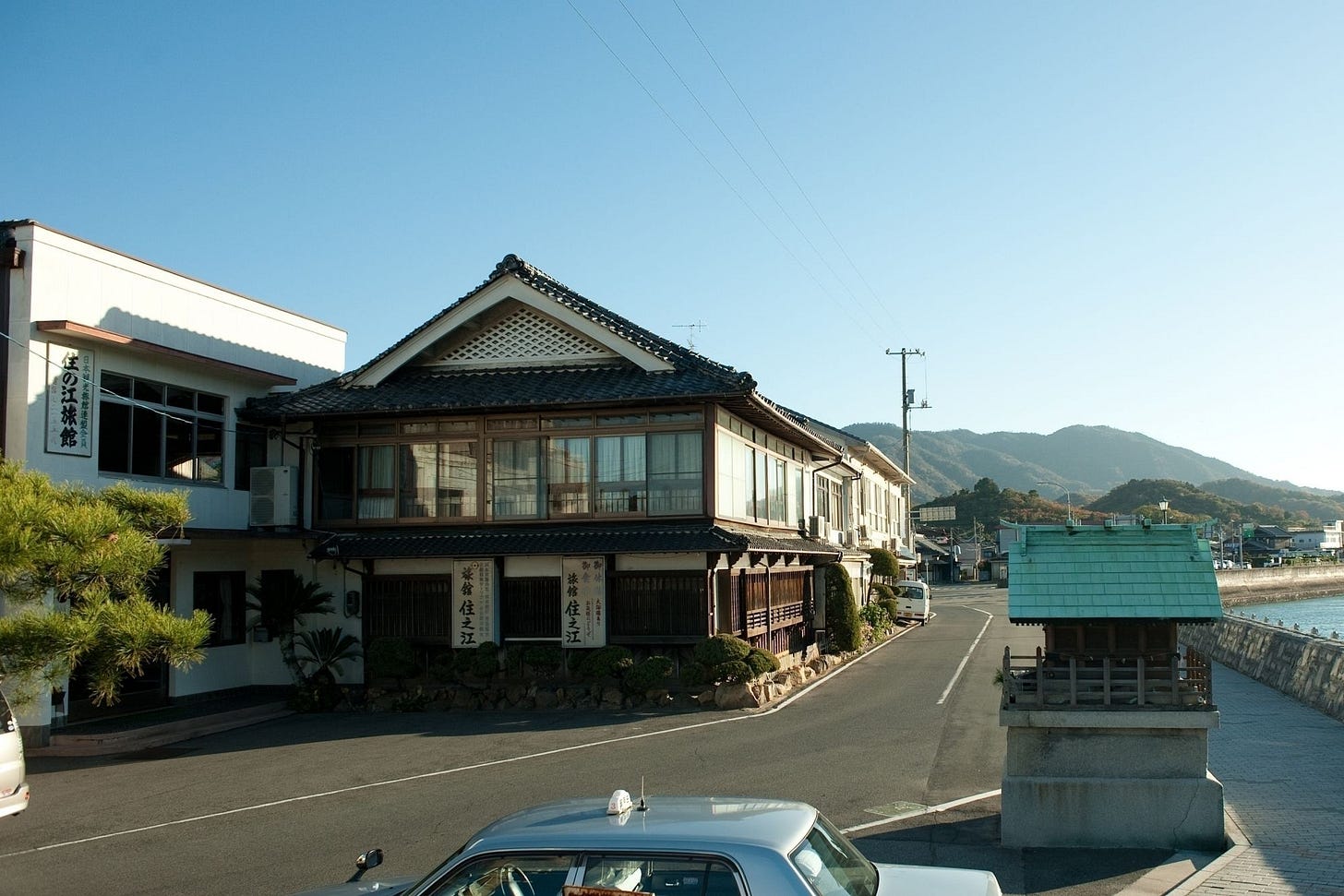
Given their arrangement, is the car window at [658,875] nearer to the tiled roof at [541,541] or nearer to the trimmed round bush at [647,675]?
the tiled roof at [541,541]

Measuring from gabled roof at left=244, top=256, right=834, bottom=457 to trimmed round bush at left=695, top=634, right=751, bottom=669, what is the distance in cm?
477

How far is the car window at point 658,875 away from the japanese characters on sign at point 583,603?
1636cm

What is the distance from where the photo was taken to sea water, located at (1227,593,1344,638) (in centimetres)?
6644

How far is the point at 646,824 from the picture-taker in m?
5.32

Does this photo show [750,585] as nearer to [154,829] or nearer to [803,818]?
[154,829]

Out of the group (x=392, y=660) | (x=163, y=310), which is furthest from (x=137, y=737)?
(x=163, y=310)

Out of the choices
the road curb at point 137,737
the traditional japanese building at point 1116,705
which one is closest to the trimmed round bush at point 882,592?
the road curb at point 137,737

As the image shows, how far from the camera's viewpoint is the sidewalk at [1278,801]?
8680 millimetres

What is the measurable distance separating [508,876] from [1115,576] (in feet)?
25.4

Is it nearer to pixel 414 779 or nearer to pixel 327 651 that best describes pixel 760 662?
pixel 414 779

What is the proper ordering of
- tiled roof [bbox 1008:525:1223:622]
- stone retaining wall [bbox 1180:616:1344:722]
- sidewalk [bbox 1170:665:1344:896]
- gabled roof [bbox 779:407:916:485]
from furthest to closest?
gabled roof [bbox 779:407:916:485], stone retaining wall [bbox 1180:616:1344:722], tiled roof [bbox 1008:525:1223:622], sidewalk [bbox 1170:665:1344:896]

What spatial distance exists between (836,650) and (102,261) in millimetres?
20538

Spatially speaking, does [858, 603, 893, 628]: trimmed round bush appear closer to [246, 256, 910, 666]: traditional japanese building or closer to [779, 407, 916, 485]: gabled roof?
[779, 407, 916, 485]: gabled roof

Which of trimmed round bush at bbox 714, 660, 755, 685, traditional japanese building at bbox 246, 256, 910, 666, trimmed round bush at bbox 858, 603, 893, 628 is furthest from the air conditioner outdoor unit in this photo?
trimmed round bush at bbox 858, 603, 893, 628
